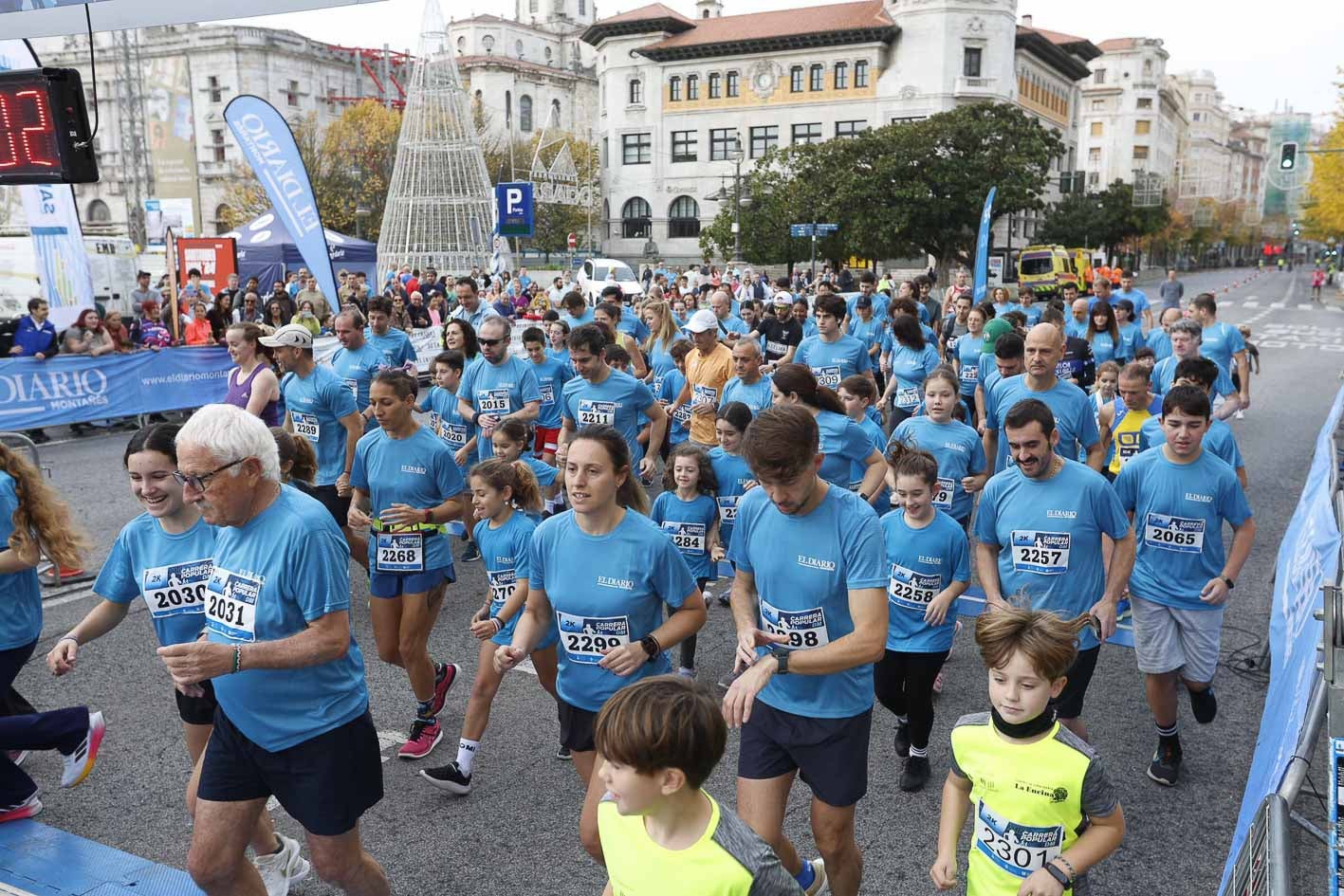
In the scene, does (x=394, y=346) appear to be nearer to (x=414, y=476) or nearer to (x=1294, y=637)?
(x=414, y=476)

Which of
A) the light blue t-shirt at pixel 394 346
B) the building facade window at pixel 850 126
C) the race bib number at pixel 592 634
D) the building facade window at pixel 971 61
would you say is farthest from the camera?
the building facade window at pixel 850 126

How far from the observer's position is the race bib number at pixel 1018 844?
288cm

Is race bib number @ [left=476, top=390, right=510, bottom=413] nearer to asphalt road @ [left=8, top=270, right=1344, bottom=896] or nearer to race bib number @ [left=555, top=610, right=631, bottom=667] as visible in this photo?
asphalt road @ [left=8, top=270, right=1344, bottom=896]

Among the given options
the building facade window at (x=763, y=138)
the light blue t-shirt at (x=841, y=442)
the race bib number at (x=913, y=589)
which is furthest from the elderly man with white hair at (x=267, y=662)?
the building facade window at (x=763, y=138)

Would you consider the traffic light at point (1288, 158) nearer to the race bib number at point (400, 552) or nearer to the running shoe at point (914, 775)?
the running shoe at point (914, 775)

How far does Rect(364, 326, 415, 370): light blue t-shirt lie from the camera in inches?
354

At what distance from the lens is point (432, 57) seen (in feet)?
117

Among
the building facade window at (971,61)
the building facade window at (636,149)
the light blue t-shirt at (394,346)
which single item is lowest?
the light blue t-shirt at (394,346)

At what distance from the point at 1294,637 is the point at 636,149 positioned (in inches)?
2828

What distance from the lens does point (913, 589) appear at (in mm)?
5020

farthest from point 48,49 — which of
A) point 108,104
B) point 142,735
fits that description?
point 142,735

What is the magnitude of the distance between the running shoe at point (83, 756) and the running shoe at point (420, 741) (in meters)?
1.41

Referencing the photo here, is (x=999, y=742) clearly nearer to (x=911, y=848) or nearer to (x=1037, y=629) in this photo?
(x=1037, y=629)

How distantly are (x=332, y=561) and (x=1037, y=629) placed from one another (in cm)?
213
